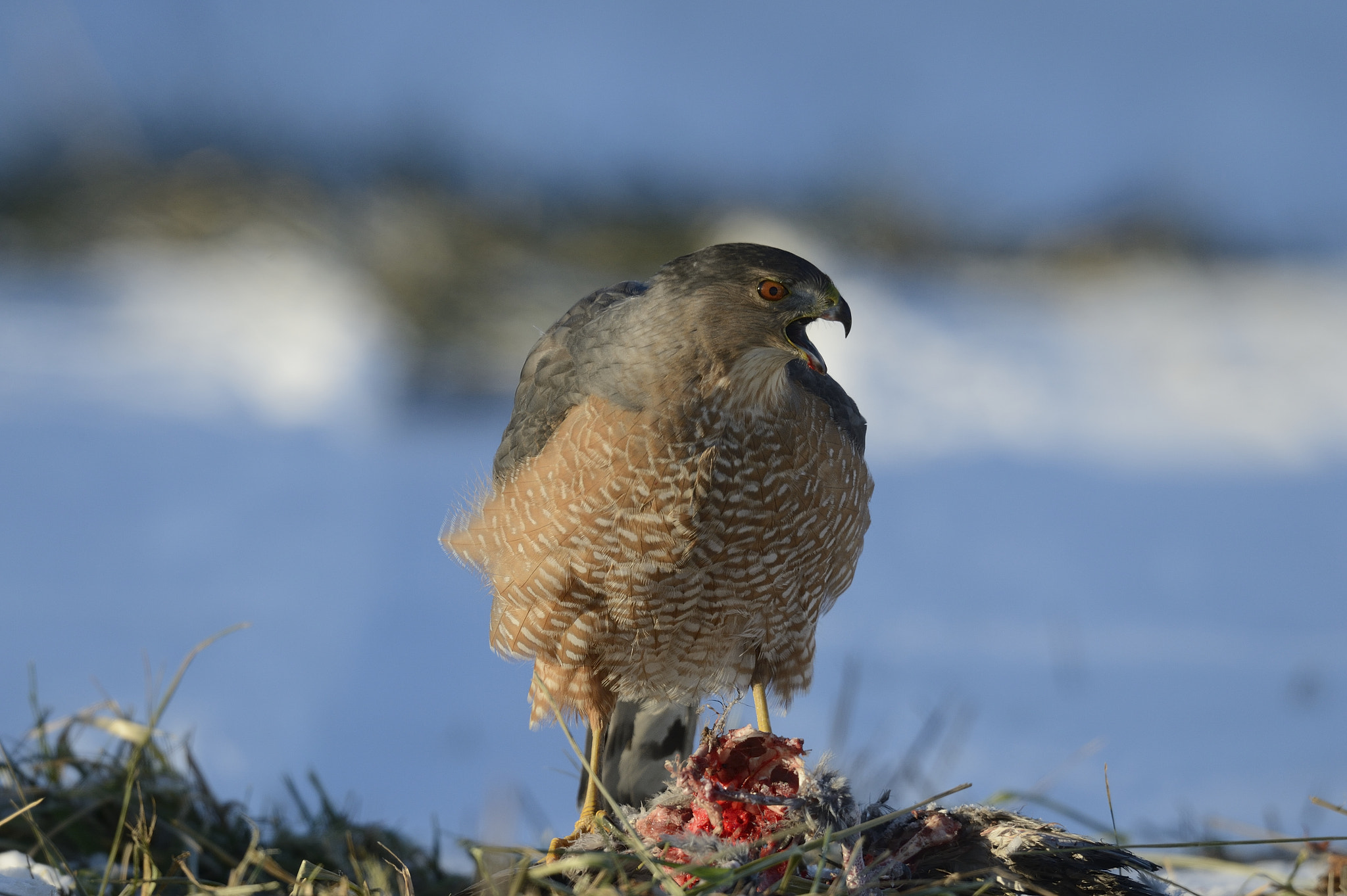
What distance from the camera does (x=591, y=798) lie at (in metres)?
2.29

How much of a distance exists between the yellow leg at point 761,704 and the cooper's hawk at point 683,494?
0.07 metres

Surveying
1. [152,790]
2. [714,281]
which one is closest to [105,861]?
[152,790]

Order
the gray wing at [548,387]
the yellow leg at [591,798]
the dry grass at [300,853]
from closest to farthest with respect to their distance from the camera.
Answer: the dry grass at [300,853] → the yellow leg at [591,798] → the gray wing at [548,387]

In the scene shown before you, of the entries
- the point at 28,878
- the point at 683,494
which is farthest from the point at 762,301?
the point at 28,878

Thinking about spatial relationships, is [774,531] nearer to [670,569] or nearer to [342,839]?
[670,569]

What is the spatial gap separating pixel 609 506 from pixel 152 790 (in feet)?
4.92

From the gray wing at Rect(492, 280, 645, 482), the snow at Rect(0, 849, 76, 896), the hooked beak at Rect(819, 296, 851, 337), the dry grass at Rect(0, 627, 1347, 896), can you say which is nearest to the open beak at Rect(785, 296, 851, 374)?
the hooked beak at Rect(819, 296, 851, 337)

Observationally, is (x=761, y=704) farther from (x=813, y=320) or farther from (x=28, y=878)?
(x=28, y=878)

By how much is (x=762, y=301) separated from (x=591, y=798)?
123 cm

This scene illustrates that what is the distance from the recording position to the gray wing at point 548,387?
7.08ft

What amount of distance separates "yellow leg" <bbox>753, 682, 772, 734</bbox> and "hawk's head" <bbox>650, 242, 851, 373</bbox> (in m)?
0.83

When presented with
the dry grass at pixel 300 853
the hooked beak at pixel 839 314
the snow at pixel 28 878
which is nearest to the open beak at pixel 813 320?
the hooked beak at pixel 839 314

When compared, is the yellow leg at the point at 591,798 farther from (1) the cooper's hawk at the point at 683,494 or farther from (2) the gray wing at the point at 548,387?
(2) the gray wing at the point at 548,387

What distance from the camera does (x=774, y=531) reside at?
1951mm
